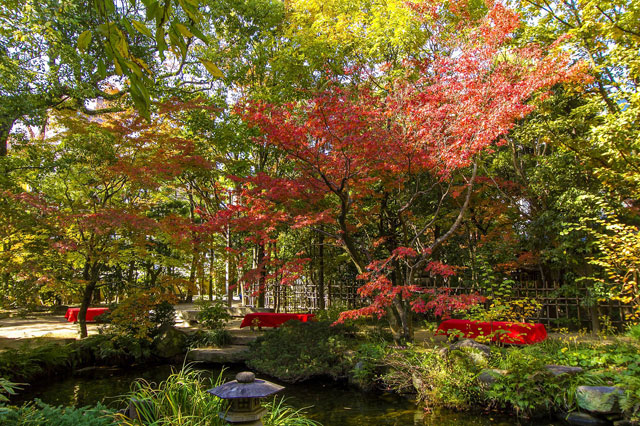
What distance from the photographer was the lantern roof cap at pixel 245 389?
9.89 ft

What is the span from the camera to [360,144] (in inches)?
244

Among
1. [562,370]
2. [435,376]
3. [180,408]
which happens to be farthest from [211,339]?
[562,370]

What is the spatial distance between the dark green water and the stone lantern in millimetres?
1854

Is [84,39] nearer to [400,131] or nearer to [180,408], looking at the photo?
[180,408]

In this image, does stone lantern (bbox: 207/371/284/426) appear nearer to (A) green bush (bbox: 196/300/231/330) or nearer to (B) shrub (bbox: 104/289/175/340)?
(B) shrub (bbox: 104/289/175/340)

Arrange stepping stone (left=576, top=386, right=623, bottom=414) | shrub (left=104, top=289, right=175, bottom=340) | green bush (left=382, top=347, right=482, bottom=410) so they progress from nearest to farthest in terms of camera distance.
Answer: stepping stone (left=576, top=386, right=623, bottom=414)
green bush (left=382, top=347, right=482, bottom=410)
shrub (left=104, top=289, right=175, bottom=340)

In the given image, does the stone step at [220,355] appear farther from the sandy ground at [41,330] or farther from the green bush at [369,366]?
the green bush at [369,366]

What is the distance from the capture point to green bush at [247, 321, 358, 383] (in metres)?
6.70

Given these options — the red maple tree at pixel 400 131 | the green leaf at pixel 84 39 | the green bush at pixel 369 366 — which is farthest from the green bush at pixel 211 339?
the green leaf at pixel 84 39

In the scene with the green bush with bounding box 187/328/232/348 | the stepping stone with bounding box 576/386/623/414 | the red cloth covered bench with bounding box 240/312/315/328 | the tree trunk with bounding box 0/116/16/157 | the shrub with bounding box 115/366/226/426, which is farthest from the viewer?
the red cloth covered bench with bounding box 240/312/315/328

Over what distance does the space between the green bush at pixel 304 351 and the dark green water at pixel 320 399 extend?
0.24 metres

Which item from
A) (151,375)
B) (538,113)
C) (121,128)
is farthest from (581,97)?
(151,375)

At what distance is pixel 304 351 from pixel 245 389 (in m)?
4.16

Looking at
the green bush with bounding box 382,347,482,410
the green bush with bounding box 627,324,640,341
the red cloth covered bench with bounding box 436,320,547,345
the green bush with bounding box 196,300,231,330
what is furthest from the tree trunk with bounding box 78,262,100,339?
the green bush with bounding box 627,324,640,341
